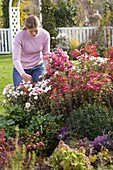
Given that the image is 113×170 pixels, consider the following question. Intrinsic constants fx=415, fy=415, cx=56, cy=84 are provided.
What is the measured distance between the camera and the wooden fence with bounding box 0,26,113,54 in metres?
14.0

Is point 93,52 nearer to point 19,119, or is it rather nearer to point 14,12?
point 19,119

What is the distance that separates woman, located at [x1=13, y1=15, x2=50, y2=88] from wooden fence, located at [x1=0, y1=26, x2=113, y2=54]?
8.72 meters

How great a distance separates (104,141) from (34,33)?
1961 mm

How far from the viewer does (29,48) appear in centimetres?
534

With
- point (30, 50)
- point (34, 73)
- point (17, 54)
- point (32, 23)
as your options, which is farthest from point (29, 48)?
point (32, 23)

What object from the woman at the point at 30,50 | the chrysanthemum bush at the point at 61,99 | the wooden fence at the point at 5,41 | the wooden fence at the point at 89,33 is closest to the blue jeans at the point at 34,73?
the woman at the point at 30,50

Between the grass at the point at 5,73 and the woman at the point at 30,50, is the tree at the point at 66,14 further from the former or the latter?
the woman at the point at 30,50

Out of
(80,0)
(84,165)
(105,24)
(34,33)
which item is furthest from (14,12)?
(84,165)

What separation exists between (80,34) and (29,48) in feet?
30.5

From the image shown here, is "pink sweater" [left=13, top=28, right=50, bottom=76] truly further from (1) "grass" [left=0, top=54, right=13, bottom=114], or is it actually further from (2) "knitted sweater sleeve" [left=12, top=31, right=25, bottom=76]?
(1) "grass" [left=0, top=54, right=13, bottom=114]

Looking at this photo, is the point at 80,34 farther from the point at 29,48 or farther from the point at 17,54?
the point at 17,54

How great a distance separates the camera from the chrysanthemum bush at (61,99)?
4.14 metres

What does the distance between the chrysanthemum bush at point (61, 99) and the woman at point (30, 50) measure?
21.5 inches

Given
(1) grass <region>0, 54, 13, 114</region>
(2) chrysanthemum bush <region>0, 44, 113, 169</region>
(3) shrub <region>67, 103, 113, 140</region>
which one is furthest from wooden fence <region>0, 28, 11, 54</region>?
(3) shrub <region>67, 103, 113, 140</region>
